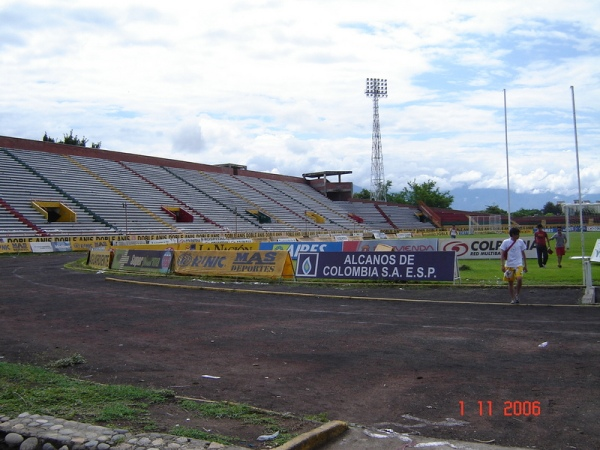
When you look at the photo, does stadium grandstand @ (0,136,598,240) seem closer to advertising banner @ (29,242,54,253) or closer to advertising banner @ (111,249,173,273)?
advertising banner @ (29,242,54,253)

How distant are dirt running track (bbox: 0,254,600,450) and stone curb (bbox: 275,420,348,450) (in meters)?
0.56

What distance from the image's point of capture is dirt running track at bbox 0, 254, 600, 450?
21.7 feet

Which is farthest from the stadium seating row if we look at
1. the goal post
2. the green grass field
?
the green grass field

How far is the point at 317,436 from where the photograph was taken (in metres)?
5.66

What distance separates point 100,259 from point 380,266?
1758 centimetres

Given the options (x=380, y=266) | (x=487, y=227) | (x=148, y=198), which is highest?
Answer: (x=148, y=198)

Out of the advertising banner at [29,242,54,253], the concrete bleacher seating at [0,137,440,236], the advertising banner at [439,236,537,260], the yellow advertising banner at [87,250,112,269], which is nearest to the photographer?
the advertising banner at [439,236,537,260]

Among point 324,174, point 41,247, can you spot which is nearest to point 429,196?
point 324,174

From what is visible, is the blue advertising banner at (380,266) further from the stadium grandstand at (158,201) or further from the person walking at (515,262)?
the stadium grandstand at (158,201)

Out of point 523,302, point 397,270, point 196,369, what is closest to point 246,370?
point 196,369

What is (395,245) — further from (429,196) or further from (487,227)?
(429,196)

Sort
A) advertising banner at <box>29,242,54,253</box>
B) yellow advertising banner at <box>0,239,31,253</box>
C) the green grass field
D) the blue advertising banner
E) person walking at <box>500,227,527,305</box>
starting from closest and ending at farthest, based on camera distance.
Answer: person walking at <box>500,227,527,305</box> < the green grass field < the blue advertising banner < yellow advertising banner at <box>0,239,31,253</box> < advertising banner at <box>29,242,54,253</box>
